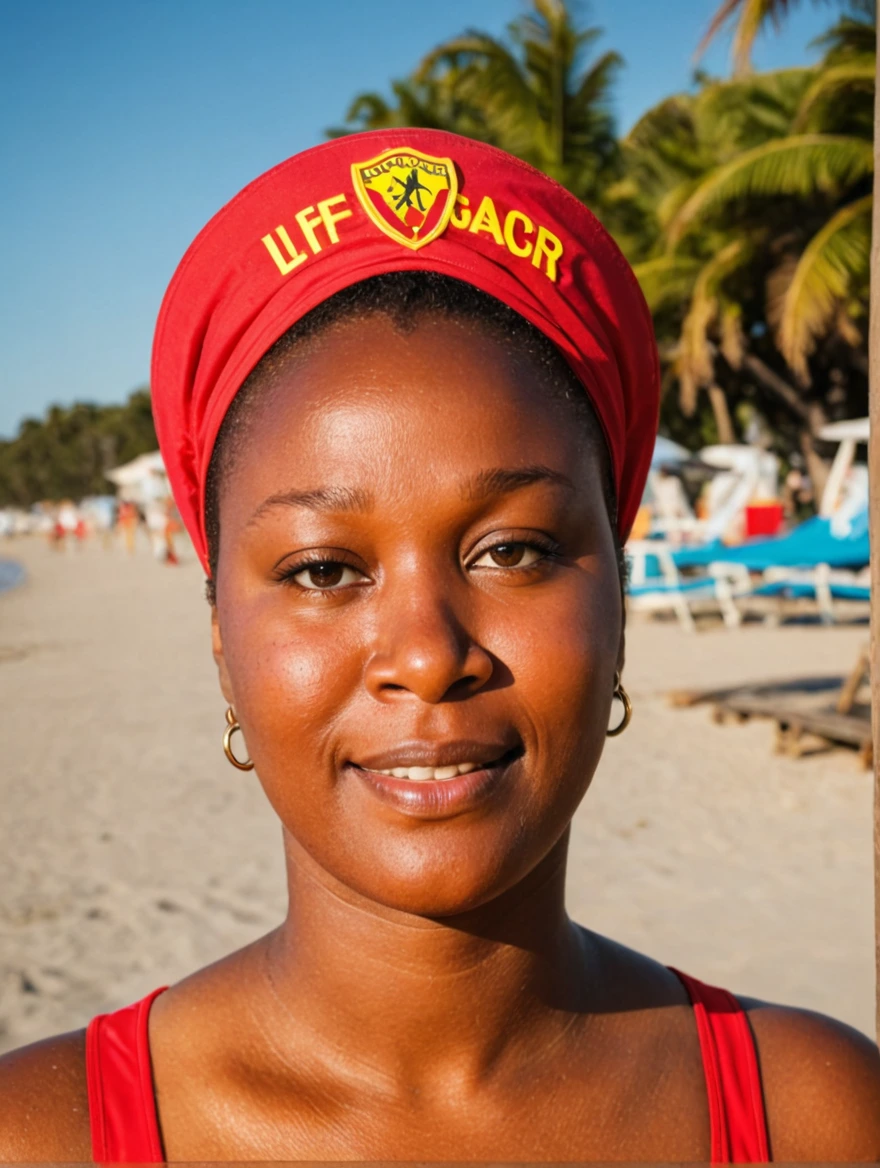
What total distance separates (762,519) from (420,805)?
17.0 meters

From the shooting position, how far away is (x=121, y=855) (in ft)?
20.7

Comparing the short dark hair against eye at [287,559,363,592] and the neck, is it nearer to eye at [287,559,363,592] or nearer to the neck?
eye at [287,559,363,592]

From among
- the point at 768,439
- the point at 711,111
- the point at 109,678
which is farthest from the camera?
the point at 768,439

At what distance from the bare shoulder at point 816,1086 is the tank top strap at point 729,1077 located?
22 mm

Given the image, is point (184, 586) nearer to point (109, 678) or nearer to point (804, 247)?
point (109, 678)

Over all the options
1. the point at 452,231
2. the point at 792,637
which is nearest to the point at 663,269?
the point at 792,637

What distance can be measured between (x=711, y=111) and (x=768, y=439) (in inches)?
564

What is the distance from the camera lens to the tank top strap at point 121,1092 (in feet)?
3.92

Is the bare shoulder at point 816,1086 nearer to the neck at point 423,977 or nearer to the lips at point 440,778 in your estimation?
the neck at point 423,977

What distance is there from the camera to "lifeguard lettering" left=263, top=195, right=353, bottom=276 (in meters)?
1.19

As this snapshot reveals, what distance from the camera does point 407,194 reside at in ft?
3.88

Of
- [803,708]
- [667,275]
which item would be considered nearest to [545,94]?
[667,275]

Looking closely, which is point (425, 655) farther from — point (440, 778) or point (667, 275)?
point (667, 275)

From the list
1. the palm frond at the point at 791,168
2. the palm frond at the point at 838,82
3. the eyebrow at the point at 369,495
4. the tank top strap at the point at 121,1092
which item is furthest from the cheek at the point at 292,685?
the palm frond at the point at 791,168
